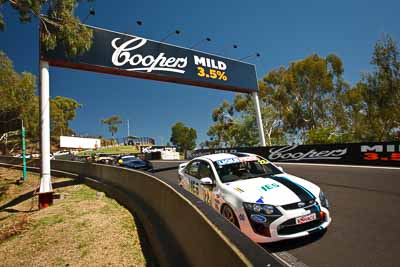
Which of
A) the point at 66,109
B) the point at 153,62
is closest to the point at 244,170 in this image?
the point at 153,62

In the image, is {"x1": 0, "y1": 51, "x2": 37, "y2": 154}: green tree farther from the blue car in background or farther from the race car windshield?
the race car windshield

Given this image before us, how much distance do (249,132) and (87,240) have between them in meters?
40.0

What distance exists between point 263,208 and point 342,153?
13728 mm

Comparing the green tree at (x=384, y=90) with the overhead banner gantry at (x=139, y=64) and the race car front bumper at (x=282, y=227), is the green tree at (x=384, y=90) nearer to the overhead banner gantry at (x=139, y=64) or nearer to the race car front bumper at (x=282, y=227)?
the overhead banner gantry at (x=139, y=64)

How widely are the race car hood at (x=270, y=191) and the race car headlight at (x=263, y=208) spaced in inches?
2.2

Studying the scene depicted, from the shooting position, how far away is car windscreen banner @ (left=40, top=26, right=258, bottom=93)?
14.3m

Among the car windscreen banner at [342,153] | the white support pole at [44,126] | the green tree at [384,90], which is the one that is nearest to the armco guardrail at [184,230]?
the white support pole at [44,126]

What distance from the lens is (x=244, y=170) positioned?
233 inches

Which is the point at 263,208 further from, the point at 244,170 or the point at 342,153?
the point at 342,153

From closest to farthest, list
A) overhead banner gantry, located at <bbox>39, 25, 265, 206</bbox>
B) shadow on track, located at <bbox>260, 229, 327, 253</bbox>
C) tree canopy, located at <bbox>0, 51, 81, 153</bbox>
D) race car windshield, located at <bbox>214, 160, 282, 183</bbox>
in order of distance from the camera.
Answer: shadow on track, located at <bbox>260, 229, 327, 253</bbox> < race car windshield, located at <bbox>214, 160, 282, 183</bbox> < overhead banner gantry, located at <bbox>39, 25, 265, 206</bbox> < tree canopy, located at <bbox>0, 51, 81, 153</bbox>

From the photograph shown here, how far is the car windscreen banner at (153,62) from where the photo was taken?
14.3 m

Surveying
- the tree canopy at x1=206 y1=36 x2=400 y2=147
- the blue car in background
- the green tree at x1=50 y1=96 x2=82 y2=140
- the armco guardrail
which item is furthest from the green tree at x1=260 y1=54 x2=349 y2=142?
the green tree at x1=50 y1=96 x2=82 y2=140

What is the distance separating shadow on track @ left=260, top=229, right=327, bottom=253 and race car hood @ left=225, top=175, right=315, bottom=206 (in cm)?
69

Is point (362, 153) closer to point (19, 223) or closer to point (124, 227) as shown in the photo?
point (124, 227)
